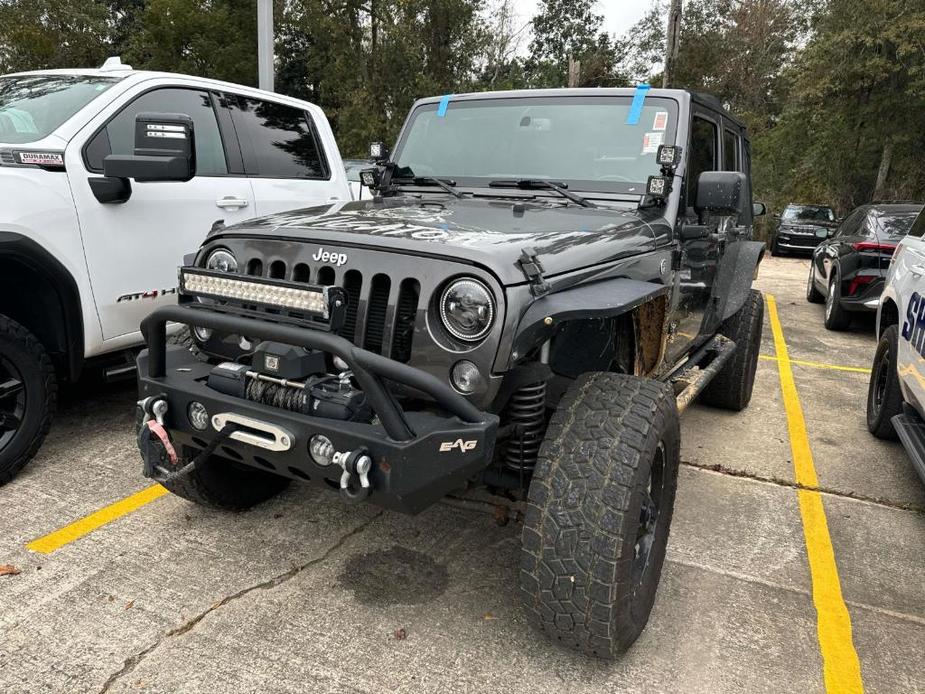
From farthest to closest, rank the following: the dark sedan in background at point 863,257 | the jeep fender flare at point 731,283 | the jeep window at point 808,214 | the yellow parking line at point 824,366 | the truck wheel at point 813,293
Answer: the jeep window at point 808,214
the truck wheel at point 813,293
the dark sedan in background at point 863,257
the yellow parking line at point 824,366
the jeep fender flare at point 731,283

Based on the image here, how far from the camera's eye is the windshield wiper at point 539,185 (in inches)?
132

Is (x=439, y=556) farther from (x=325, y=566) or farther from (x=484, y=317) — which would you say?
(x=484, y=317)

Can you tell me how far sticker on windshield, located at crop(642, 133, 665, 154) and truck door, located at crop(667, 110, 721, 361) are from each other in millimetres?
185

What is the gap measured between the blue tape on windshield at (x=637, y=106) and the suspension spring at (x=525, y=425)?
174 centimetres

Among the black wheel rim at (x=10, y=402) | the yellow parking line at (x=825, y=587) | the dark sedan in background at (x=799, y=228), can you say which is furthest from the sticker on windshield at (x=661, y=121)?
the dark sedan in background at (x=799, y=228)

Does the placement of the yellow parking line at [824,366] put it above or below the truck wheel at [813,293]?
Answer: below

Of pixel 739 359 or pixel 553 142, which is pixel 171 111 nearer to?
pixel 553 142

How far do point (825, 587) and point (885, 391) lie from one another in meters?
2.07

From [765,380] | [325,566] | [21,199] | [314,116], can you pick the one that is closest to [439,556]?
[325,566]

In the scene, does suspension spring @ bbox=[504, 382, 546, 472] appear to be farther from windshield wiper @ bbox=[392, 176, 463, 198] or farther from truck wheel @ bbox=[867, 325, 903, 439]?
truck wheel @ bbox=[867, 325, 903, 439]

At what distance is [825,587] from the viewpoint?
3086mm

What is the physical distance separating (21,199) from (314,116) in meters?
2.48

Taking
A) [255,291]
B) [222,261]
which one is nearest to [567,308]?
[255,291]

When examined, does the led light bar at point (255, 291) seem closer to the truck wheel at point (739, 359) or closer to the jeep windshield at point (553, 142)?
the jeep windshield at point (553, 142)
